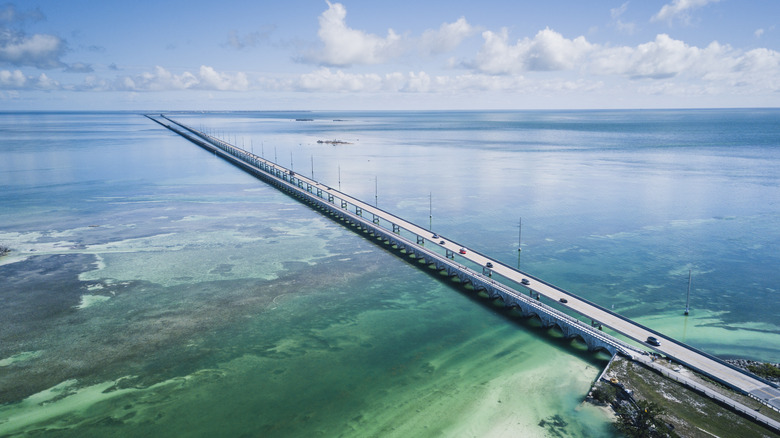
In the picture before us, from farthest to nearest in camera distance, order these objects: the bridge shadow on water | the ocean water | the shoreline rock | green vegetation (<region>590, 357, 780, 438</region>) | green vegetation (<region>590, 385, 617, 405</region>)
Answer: the bridge shadow on water, the shoreline rock, the ocean water, green vegetation (<region>590, 385, 617, 405</region>), green vegetation (<region>590, 357, 780, 438</region>)

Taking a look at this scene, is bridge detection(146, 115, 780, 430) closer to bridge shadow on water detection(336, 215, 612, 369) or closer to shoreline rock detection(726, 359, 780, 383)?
bridge shadow on water detection(336, 215, 612, 369)

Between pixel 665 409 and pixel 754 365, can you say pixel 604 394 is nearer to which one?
pixel 665 409

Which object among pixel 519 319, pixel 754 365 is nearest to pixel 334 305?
pixel 519 319

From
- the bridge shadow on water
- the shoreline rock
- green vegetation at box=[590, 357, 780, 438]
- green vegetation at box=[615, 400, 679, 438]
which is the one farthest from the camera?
the bridge shadow on water

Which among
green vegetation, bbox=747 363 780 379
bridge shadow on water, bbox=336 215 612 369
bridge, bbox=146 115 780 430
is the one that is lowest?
bridge shadow on water, bbox=336 215 612 369

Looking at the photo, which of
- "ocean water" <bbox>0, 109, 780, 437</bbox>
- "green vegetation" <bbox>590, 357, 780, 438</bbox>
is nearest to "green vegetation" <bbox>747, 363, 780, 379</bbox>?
"ocean water" <bbox>0, 109, 780, 437</bbox>

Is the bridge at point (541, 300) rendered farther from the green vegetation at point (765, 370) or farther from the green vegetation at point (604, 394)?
the green vegetation at point (604, 394)
